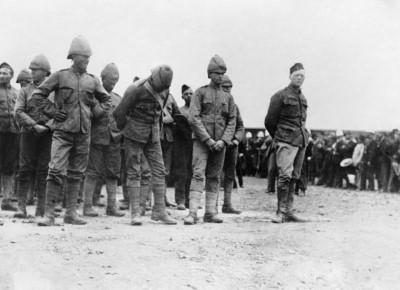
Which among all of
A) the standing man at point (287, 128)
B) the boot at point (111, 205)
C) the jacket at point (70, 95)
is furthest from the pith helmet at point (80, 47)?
the standing man at point (287, 128)

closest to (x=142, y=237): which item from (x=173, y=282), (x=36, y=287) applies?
(x=173, y=282)

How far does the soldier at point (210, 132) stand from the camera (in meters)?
8.23

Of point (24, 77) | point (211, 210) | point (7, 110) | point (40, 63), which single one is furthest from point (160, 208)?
point (24, 77)

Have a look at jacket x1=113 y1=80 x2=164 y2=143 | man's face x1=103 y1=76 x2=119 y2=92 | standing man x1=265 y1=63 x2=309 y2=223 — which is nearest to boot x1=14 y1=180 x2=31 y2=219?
jacket x1=113 y1=80 x2=164 y2=143

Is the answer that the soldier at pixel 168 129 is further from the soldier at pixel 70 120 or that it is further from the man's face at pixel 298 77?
the soldier at pixel 70 120

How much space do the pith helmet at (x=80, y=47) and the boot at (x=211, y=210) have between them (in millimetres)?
2624

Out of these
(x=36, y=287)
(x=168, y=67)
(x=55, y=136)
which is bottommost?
(x=36, y=287)

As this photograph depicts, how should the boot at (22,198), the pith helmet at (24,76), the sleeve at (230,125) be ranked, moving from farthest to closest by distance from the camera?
the pith helmet at (24,76), the sleeve at (230,125), the boot at (22,198)

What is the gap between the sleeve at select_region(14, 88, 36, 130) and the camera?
Result: 7500 mm

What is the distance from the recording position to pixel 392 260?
6.16 m

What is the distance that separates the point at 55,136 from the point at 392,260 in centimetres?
409

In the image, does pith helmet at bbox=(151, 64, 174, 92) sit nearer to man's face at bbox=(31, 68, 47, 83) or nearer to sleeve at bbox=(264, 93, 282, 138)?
man's face at bbox=(31, 68, 47, 83)

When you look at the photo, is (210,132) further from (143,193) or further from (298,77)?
(298,77)

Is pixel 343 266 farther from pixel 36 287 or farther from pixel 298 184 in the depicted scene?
pixel 298 184
